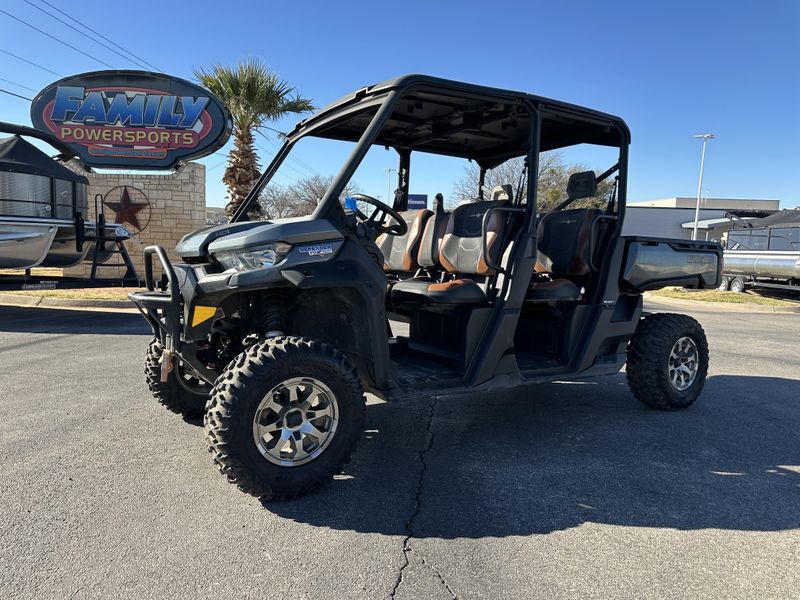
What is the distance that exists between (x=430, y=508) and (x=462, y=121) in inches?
122

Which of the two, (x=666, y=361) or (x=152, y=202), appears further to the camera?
(x=152, y=202)

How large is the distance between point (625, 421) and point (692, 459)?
2.76 feet

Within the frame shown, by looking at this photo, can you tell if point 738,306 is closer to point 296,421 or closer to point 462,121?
point 462,121

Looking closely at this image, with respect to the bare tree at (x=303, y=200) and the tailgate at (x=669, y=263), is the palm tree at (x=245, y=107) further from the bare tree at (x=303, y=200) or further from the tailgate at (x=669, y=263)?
the tailgate at (x=669, y=263)

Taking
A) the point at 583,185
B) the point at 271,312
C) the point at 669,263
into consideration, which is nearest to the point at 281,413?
the point at 271,312

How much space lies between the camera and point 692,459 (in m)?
3.90

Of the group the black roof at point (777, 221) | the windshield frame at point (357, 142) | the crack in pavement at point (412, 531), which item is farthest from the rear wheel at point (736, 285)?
the windshield frame at point (357, 142)

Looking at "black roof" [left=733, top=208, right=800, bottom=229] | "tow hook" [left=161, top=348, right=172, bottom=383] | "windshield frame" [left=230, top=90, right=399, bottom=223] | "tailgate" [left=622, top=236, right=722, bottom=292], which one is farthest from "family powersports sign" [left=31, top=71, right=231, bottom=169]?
"black roof" [left=733, top=208, right=800, bottom=229]

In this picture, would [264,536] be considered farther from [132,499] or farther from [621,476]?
[621,476]

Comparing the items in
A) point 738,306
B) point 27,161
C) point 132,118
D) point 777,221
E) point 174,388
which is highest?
point 132,118

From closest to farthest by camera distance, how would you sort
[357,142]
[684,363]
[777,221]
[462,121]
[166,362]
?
[166,362]
[357,142]
[462,121]
[684,363]
[777,221]

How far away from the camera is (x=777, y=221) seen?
18.4 metres

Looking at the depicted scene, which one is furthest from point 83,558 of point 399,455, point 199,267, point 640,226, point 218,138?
point 640,226

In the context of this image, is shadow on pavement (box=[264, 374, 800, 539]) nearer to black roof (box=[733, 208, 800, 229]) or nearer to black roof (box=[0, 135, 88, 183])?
black roof (box=[0, 135, 88, 183])
